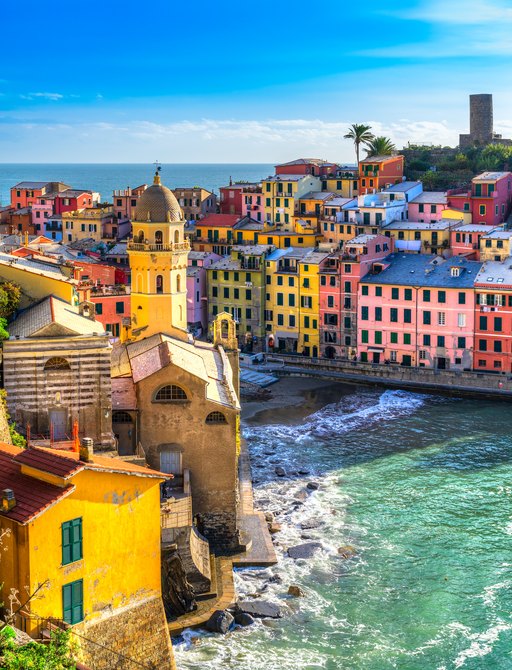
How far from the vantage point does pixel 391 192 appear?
8456 centimetres

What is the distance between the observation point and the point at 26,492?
945 inches

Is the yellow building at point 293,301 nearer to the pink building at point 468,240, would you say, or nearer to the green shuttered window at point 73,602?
the pink building at point 468,240

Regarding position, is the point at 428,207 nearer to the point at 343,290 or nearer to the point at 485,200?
the point at 485,200

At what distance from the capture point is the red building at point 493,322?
2662 inches

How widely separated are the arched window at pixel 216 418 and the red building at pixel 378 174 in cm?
5198

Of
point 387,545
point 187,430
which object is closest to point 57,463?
point 187,430

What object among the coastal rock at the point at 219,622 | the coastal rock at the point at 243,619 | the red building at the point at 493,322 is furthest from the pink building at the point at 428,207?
the coastal rock at the point at 219,622

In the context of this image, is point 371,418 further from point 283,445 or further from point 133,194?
point 133,194

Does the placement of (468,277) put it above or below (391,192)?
below

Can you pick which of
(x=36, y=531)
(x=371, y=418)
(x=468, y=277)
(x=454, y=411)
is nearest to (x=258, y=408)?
(x=371, y=418)

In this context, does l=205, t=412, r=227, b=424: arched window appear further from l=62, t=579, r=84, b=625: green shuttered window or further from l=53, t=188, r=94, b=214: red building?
l=53, t=188, r=94, b=214: red building

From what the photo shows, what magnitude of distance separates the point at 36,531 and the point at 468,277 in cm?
5084

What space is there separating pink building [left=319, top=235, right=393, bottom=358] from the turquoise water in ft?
43.1

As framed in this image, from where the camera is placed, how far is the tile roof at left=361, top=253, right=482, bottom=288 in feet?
229
